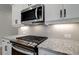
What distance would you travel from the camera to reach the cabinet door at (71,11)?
54.4 inches

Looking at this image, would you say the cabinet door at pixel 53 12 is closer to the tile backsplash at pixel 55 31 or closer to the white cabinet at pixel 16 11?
the tile backsplash at pixel 55 31

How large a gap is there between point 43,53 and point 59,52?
209 millimetres

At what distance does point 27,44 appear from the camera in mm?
1535

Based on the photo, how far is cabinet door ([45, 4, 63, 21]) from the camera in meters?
1.55

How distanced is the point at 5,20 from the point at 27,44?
36 centimetres

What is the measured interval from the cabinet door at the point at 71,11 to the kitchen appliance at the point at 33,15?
1.08ft

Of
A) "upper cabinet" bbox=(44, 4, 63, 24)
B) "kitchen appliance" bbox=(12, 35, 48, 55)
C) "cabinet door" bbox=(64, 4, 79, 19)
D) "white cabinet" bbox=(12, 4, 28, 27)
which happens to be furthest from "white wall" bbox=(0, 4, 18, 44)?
"cabinet door" bbox=(64, 4, 79, 19)

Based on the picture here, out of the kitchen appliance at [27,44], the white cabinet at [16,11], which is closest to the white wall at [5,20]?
the white cabinet at [16,11]

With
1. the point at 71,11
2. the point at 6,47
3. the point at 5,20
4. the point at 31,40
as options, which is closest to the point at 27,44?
the point at 31,40

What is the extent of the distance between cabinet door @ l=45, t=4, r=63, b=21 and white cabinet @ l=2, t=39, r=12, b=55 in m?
0.56

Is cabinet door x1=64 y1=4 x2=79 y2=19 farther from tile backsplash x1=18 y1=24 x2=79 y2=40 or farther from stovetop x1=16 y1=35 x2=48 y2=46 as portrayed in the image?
stovetop x1=16 y1=35 x2=48 y2=46
